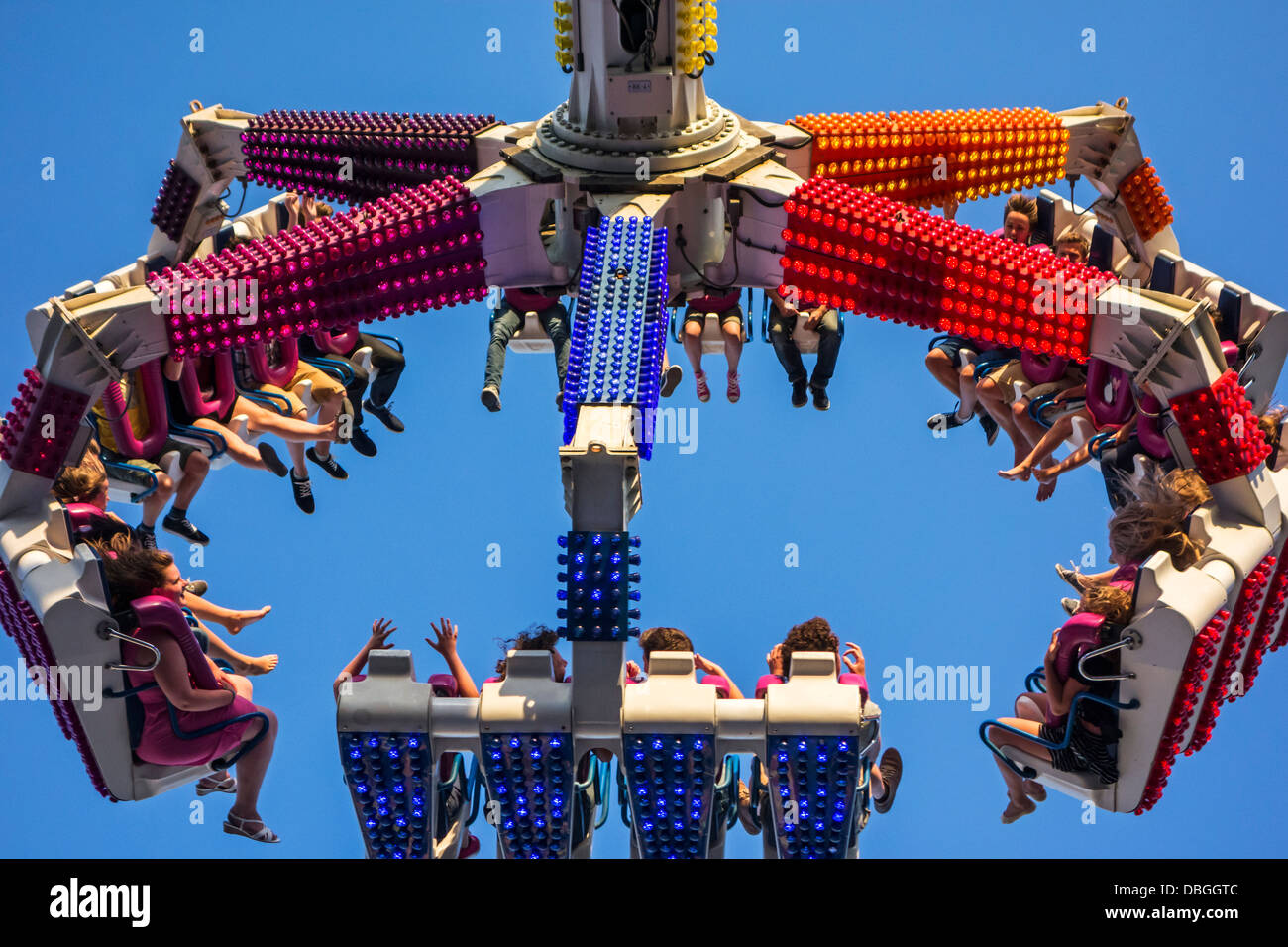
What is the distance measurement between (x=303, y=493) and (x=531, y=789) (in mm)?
7840

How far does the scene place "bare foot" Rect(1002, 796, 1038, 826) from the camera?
26781mm

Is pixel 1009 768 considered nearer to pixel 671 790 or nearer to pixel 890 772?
pixel 890 772

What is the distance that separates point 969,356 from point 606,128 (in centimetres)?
592

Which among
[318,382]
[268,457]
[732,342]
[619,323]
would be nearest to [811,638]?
[619,323]

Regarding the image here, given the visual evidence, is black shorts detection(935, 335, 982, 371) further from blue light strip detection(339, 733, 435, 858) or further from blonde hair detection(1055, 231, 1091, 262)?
blue light strip detection(339, 733, 435, 858)

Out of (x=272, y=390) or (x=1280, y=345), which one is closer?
(x=1280, y=345)

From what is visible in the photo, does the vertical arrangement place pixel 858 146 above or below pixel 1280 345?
above

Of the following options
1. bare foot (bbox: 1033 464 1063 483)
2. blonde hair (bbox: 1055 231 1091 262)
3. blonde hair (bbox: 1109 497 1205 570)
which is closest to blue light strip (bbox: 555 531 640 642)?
blonde hair (bbox: 1109 497 1205 570)

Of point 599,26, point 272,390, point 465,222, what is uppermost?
point 599,26

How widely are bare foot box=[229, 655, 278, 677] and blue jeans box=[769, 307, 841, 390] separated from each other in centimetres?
732

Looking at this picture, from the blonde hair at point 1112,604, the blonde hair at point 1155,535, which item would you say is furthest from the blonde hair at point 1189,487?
the blonde hair at point 1112,604
